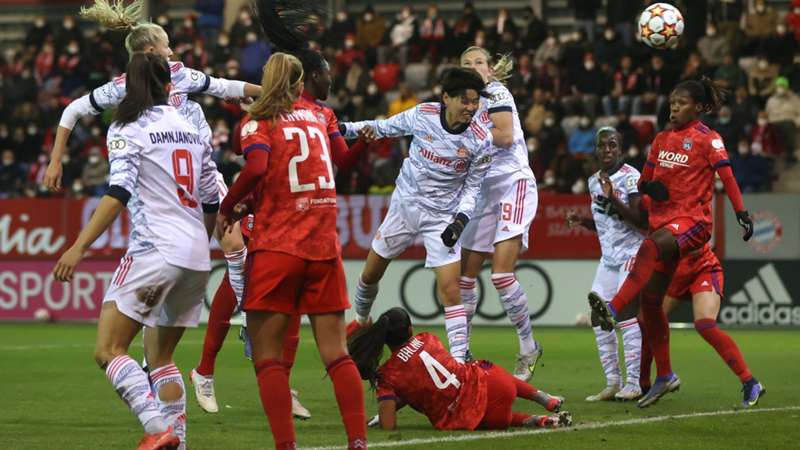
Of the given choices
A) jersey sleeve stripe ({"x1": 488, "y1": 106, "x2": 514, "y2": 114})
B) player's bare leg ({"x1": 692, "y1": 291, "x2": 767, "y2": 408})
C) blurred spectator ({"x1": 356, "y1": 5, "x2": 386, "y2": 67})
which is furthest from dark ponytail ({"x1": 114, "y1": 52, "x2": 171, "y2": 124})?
blurred spectator ({"x1": 356, "y1": 5, "x2": 386, "y2": 67})

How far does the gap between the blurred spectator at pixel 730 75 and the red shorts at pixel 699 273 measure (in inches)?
520

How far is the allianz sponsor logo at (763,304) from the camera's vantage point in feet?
66.1

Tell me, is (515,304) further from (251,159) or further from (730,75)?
(730,75)

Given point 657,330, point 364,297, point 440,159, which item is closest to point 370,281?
point 364,297

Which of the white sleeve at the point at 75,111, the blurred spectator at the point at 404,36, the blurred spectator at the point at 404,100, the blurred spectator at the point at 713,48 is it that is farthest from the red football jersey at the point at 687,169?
the blurred spectator at the point at 404,36

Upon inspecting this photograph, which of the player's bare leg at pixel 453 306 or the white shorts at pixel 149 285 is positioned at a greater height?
the white shorts at pixel 149 285

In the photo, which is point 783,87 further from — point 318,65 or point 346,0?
point 318,65

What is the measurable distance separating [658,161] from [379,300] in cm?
1097

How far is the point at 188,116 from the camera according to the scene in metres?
10.2

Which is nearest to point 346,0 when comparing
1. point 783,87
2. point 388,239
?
point 783,87

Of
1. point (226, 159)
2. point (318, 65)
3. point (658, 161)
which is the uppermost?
point (318, 65)

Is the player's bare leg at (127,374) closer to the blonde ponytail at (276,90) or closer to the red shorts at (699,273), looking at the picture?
the blonde ponytail at (276,90)

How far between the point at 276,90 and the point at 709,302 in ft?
14.6

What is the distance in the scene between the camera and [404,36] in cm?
2720
